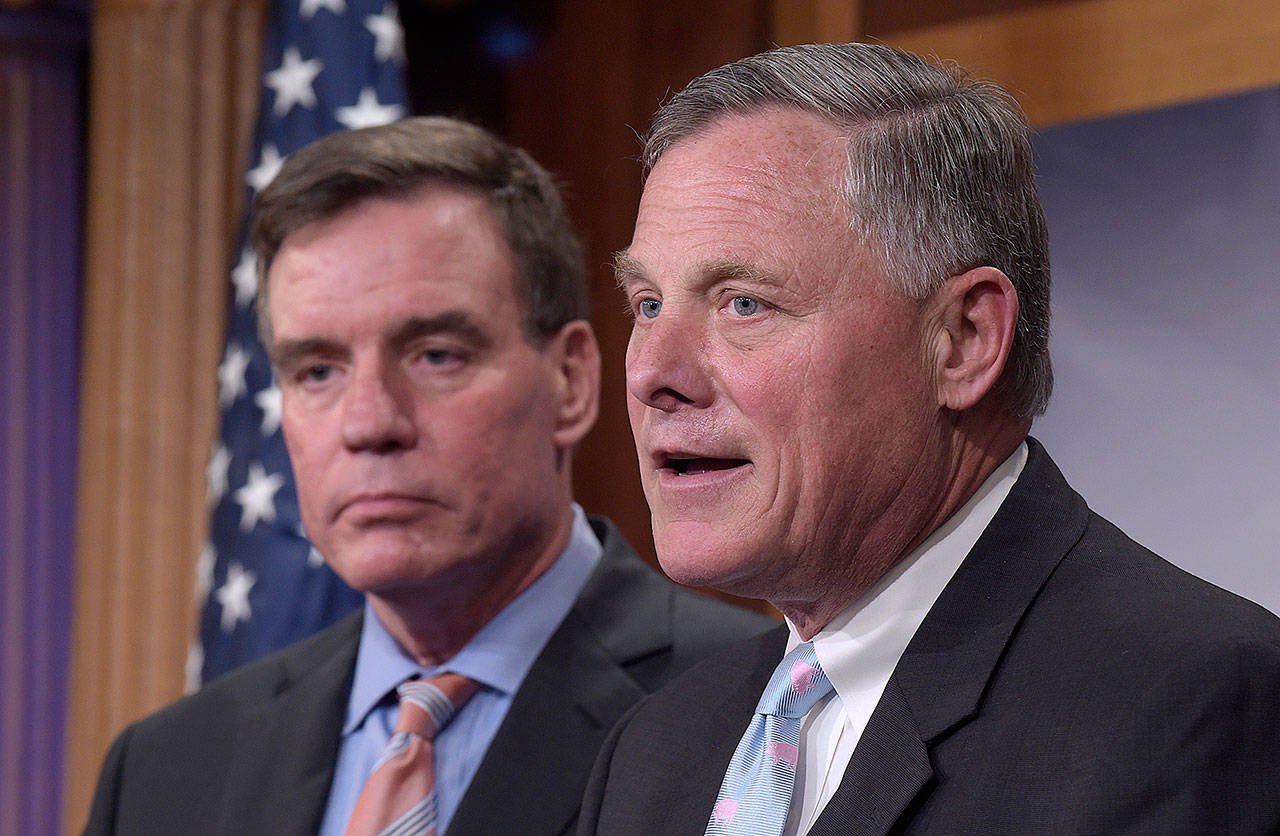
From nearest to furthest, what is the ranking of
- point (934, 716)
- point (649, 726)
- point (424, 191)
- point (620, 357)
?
point (934, 716), point (649, 726), point (424, 191), point (620, 357)

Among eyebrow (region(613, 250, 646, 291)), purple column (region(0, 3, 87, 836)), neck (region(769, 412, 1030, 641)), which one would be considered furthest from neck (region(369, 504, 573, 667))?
purple column (region(0, 3, 87, 836))

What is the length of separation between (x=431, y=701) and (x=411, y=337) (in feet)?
1.92

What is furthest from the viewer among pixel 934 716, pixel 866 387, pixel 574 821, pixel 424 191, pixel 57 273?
pixel 57 273

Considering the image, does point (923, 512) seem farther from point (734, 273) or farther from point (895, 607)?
point (734, 273)

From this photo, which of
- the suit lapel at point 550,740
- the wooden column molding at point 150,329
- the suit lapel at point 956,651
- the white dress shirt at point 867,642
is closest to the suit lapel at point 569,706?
the suit lapel at point 550,740

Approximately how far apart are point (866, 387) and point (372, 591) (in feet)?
3.57

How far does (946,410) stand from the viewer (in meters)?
1.58

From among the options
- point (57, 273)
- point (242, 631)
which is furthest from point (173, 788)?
point (57, 273)

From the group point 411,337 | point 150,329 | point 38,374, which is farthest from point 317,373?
Answer: point 38,374

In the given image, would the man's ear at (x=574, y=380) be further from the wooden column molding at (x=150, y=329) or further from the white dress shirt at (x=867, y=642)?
the wooden column molding at (x=150, y=329)

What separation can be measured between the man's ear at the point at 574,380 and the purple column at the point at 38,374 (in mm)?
2678

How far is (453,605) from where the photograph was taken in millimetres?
2393

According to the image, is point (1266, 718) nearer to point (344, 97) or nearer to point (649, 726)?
point (649, 726)

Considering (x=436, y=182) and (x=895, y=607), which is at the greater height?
(x=436, y=182)
